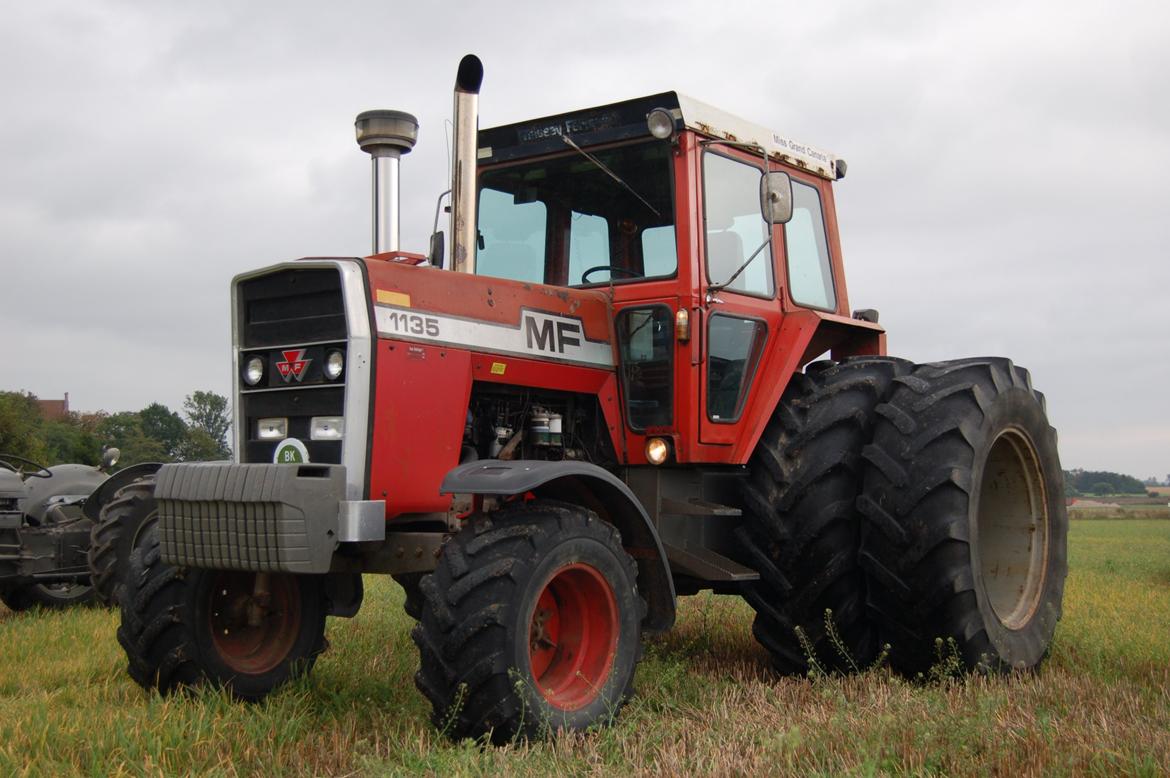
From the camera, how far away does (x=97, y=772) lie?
4.14 meters

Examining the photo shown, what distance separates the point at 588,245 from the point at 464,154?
4.11 ft

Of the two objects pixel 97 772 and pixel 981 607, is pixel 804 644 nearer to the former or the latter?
pixel 981 607

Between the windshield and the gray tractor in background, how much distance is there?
448 cm

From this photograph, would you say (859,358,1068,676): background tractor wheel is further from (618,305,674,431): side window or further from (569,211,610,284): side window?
(569,211,610,284): side window

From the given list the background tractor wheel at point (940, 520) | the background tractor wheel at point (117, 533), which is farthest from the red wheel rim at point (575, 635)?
the background tractor wheel at point (117, 533)

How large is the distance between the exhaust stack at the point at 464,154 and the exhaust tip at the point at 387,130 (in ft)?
1.79

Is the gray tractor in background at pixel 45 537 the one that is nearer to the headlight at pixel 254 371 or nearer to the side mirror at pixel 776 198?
the headlight at pixel 254 371

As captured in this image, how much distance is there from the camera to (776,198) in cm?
588

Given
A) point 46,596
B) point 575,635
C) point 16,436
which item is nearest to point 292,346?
point 575,635

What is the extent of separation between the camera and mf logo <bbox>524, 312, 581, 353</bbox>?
570 centimetres

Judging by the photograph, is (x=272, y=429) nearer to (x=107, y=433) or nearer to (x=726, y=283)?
(x=726, y=283)

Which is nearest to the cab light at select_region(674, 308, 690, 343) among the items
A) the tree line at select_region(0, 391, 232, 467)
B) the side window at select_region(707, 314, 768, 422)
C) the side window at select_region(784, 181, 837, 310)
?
the side window at select_region(707, 314, 768, 422)

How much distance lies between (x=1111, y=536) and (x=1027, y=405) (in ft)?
75.0

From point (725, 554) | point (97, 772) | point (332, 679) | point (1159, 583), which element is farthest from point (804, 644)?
point (1159, 583)
